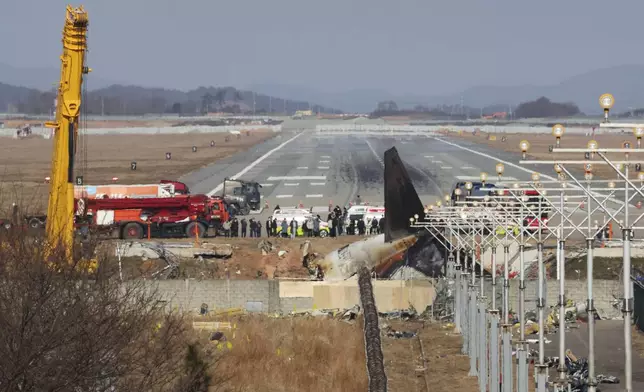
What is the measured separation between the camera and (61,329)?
26.9 m

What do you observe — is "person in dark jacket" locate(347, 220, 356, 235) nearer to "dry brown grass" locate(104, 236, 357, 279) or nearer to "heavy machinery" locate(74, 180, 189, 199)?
"dry brown grass" locate(104, 236, 357, 279)

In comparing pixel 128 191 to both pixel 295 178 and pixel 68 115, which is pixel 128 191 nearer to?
pixel 68 115

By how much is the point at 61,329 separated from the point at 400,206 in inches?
1260

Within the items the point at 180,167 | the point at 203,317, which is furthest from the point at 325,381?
the point at 180,167

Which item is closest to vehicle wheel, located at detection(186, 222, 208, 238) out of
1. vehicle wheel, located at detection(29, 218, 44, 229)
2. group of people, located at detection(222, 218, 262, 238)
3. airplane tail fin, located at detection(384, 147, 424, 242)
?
group of people, located at detection(222, 218, 262, 238)

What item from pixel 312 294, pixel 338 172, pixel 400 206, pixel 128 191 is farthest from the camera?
pixel 338 172

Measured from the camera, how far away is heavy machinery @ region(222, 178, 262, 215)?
84.6m

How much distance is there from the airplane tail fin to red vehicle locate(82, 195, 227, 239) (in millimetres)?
14944

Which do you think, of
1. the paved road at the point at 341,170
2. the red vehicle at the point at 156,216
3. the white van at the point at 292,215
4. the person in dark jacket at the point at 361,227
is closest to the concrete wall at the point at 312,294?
the person in dark jacket at the point at 361,227

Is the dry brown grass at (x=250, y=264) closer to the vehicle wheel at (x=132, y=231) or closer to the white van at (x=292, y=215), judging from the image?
the vehicle wheel at (x=132, y=231)

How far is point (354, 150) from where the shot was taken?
578 feet

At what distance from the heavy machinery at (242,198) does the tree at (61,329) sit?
50631mm

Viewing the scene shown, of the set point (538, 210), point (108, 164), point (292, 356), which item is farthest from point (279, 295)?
point (108, 164)

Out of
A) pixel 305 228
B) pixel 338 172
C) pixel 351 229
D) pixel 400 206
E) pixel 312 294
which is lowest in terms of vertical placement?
pixel 312 294
